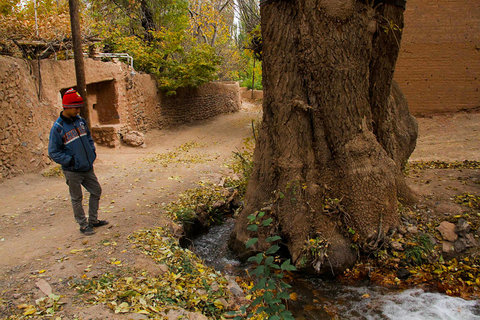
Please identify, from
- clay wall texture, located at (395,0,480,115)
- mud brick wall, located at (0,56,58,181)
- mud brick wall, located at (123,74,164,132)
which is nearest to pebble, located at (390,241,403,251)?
mud brick wall, located at (0,56,58,181)

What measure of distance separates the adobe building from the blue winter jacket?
413cm

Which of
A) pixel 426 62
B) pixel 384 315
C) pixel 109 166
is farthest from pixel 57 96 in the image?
pixel 426 62

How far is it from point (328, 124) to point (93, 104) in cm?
1035

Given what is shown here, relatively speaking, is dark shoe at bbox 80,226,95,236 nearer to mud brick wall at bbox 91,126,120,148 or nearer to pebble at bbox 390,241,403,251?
pebble at bbox 390,241,403,251

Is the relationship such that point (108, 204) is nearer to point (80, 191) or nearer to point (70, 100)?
point (80, 191)

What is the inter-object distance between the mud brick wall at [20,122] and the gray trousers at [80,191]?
3939mm

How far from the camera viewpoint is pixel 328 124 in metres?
4.56

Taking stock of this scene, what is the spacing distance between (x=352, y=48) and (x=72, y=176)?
386 centimetres

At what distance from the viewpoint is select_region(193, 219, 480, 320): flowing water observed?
147 inches

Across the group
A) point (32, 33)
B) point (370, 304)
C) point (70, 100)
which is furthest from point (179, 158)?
point (370, 304)

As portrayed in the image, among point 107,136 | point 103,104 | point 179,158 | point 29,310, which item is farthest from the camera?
point 103,104

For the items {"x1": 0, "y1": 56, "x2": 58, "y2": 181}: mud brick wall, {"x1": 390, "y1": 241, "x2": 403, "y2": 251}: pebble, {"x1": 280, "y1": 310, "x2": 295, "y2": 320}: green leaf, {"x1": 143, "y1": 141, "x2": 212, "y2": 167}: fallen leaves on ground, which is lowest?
{"x1": 143, "y1": 141, "x2": 212, "y2": 167}: fallen leaves on ground

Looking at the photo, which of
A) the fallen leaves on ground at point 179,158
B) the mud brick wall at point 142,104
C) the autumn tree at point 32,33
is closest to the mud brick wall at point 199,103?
the mud brick wall at point 142,104

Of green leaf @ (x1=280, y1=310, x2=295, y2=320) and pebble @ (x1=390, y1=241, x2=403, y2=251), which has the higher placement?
green leaf @ (x1=280, y1=310, x2=295, y2=320)
